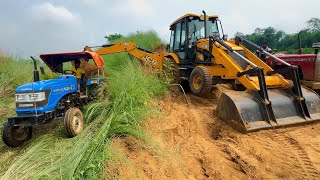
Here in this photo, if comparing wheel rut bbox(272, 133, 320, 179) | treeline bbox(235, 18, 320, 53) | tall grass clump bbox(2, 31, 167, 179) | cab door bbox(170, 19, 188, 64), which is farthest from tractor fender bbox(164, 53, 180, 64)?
treeline bbox(235, 18, 320, 53)

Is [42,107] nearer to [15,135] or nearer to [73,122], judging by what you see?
[73,122]

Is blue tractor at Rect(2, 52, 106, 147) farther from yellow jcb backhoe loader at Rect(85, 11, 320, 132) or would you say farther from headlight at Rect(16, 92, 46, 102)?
yellow jcb backhoe loader at Rect(85, 11, 320, 132)

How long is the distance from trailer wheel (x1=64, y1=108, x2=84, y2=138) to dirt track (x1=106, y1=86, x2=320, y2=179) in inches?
44.2

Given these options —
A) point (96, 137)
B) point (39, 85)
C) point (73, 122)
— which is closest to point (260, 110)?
point (96, 137)

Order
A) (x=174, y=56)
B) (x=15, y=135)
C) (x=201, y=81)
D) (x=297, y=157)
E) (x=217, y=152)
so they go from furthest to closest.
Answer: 1. (x=174, y=56)
2. (x=201, y=81)
3. (x=15, y=135)
4. (x=217, y=152)
5. (x=297, y=157)

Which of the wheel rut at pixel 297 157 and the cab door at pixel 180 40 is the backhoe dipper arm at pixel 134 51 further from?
the wheel rut at pixel 297 157

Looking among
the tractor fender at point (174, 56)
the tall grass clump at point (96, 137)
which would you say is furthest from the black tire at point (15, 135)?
the tractor fender at point (174, 56)

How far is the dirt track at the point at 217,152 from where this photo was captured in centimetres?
448

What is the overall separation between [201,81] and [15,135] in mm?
4107

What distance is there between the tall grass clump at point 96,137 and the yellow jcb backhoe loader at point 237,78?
1343 mm

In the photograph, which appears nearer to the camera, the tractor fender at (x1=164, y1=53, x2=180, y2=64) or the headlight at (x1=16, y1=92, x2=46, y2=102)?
the headlight at (x1=16, y1=92, x2=46, y2=102)

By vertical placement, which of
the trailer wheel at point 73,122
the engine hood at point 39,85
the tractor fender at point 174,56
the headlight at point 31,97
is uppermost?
the tractor fender at point 174,56

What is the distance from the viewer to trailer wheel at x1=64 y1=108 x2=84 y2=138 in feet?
18.9

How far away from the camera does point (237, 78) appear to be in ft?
23.1
